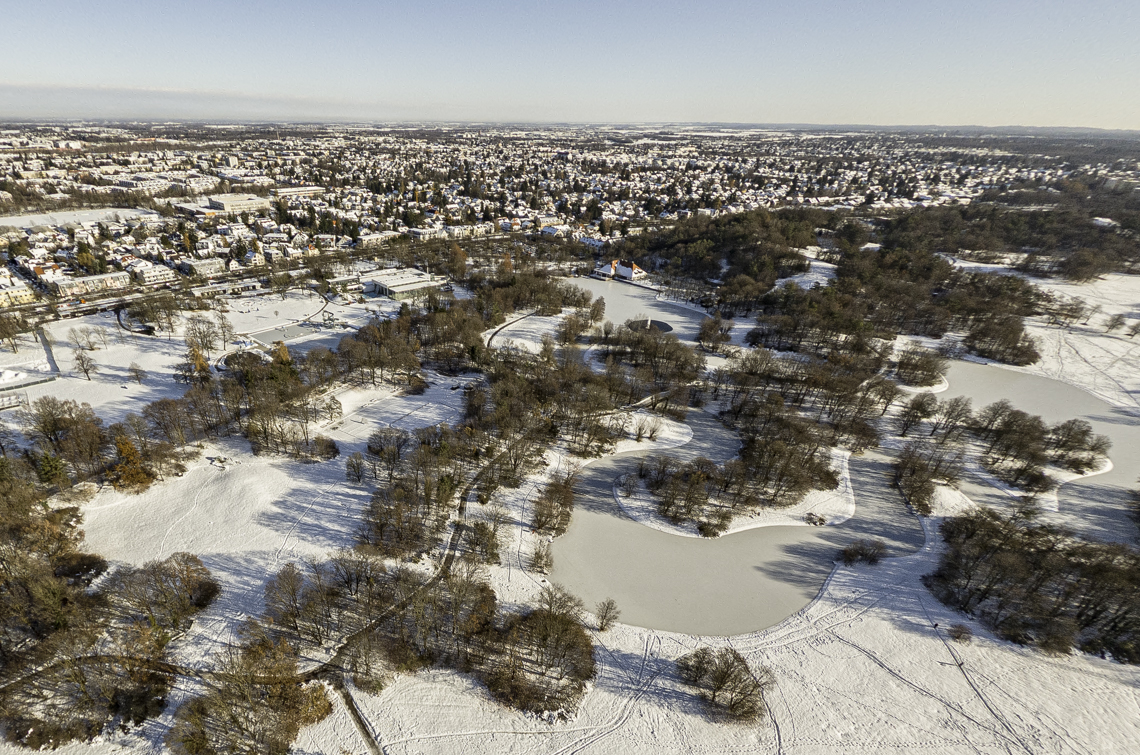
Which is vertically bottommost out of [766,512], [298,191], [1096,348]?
[766,512]

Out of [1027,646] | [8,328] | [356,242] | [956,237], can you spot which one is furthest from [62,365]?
[956,237]

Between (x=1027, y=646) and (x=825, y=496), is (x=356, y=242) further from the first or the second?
(x=1027, y=646)

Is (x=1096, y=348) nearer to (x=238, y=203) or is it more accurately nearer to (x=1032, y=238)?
(x=1032, y=238)

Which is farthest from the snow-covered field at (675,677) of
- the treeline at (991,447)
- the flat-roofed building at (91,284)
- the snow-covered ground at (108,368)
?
the flat-roofed building at (91,284)

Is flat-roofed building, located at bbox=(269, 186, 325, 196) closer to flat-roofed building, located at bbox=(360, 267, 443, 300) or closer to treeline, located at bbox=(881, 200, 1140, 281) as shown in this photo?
flat-roofed building, located at bbox=(360, 267, 443, 300)

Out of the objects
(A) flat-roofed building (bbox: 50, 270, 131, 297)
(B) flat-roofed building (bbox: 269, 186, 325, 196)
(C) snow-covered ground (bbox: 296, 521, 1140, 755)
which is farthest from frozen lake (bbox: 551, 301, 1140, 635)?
(B) flat-roofed building (bbox: 269, 186, 325, 196)

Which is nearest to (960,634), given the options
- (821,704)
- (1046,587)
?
(1046,587)
